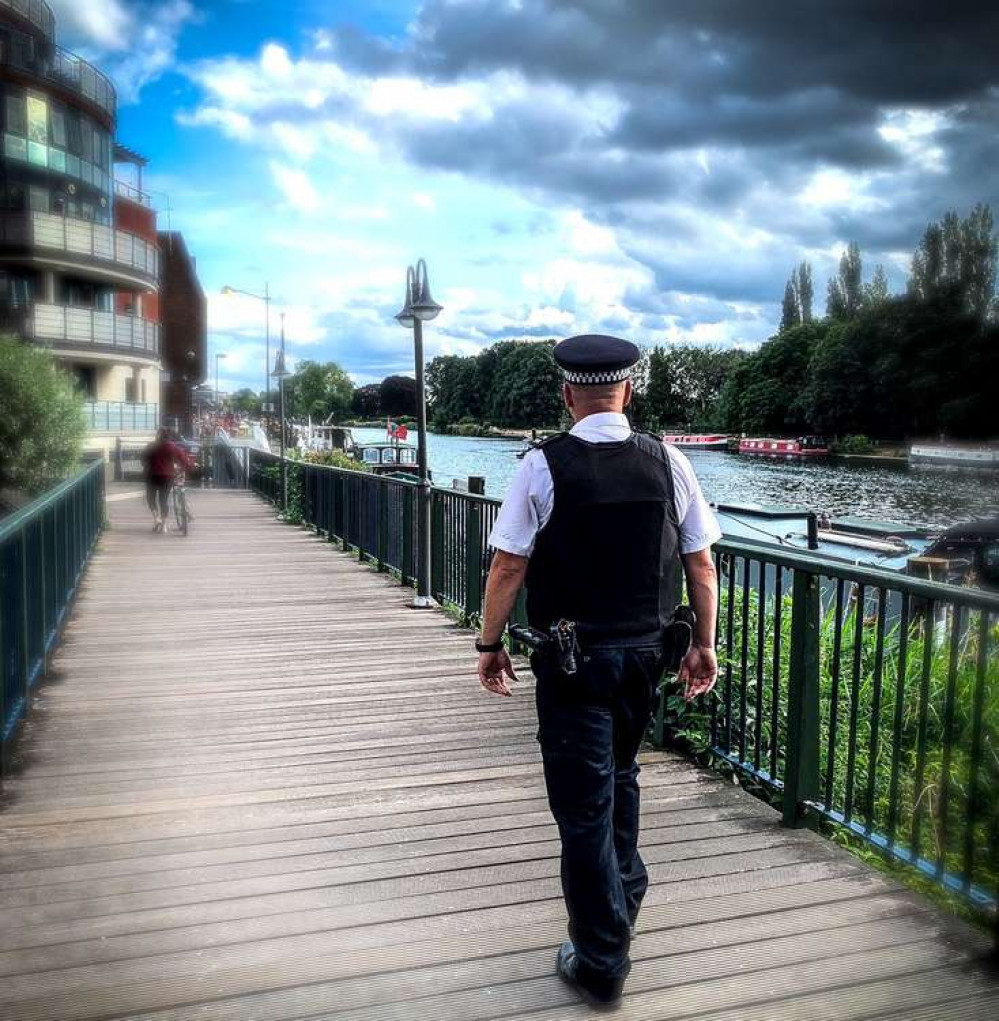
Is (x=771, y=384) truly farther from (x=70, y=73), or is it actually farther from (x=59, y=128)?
(x=70, y=73)

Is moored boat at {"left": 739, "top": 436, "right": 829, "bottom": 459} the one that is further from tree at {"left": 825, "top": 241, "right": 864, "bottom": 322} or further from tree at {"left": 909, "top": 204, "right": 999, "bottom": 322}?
tree at {"left": 909, "top": 204, "right": 999, "bottom": 322}

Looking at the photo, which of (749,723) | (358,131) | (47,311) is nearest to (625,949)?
(749,723)

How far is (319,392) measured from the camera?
12862 centimetres

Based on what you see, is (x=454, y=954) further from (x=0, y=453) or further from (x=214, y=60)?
(x=0, y=453)

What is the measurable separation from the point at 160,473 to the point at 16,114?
7.30 metres

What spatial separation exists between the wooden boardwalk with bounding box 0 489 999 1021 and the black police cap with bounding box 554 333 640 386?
1.61 m

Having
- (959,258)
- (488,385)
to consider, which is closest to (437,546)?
(959,258)

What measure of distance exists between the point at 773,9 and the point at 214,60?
4238 millimetres

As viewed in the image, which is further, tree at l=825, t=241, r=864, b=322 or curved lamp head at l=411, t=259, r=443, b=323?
tree at l=825, t=241, r=864, b=322

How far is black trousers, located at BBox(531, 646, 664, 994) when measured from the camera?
2.42 m

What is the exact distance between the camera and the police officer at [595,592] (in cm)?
240

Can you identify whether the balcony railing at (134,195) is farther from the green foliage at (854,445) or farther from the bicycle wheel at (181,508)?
the green foliage at (854,445)

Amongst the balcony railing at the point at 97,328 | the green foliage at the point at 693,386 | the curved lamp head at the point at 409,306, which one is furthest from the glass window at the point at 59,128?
the green foliage at the point at 693,386

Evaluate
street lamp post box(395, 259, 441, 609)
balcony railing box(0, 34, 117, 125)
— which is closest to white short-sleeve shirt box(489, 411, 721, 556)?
street lamp post box(395, 259, 441, 609)
